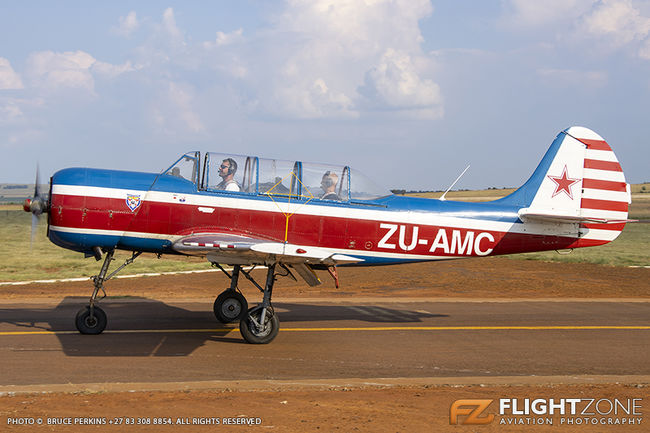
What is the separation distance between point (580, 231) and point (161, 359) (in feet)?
29.3

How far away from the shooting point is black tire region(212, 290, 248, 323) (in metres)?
12.8

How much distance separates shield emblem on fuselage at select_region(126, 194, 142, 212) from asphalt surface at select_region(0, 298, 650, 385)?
7.72ft

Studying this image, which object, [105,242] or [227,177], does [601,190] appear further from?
[105,242]

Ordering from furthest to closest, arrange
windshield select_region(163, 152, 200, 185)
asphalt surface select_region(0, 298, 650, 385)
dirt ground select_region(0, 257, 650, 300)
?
dirt ground select_region(0, 257, 650, 300) → windshield select_region(163, 152, 200, 185) → asphalt surface select_region(0, 298, 650, 385)

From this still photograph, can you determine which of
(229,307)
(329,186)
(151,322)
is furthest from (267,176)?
(151,322)

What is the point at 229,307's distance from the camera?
1281cm

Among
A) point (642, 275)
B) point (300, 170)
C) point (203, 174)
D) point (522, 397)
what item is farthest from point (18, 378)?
point (642, 275)

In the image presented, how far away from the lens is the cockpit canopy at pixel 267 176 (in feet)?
37.2

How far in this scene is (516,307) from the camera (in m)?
15.5

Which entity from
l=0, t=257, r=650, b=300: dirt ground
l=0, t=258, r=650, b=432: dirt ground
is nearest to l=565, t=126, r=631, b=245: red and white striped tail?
l=0, t=257, r=650, b=300: dirt ground

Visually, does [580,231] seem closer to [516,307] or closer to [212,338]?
[516,307]

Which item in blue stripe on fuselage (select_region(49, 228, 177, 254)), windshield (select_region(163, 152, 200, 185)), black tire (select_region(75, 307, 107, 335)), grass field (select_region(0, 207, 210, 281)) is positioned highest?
windshield (select_region(163, 152, 200, 185))

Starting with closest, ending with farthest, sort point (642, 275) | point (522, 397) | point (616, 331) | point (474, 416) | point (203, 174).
→ point (474, 416)
point (522, 397)
point (203, 174)
point (616, 331)
point (642, 275)

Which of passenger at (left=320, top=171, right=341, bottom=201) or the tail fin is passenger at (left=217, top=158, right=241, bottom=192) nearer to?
passenger at (left=320, top=171, right=341, bottom=201)
